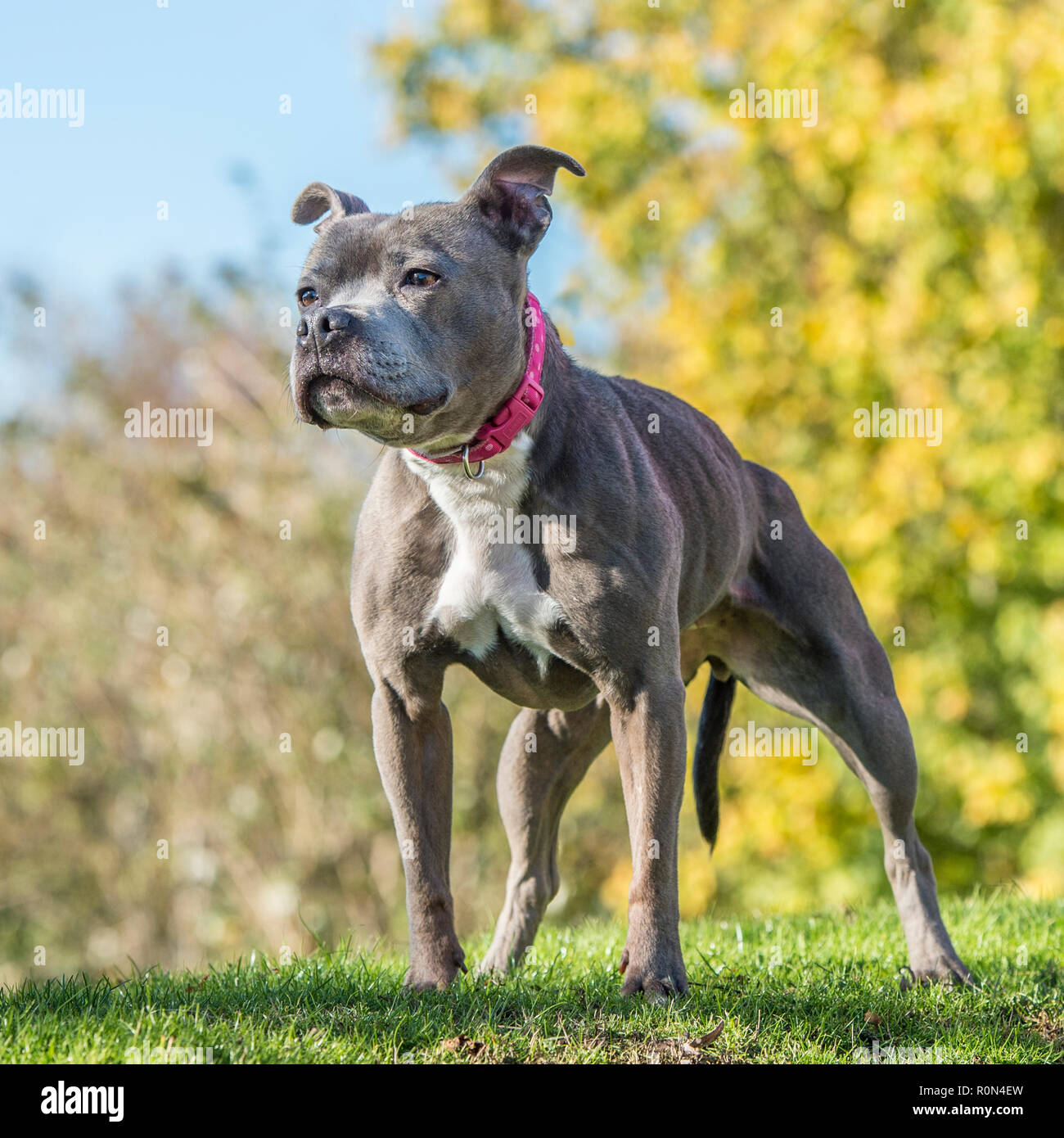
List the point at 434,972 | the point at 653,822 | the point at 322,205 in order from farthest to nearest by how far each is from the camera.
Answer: the point at 322,205
the point at 434,972
the point at 653,822

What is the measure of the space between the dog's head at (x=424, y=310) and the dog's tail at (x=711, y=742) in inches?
86.3

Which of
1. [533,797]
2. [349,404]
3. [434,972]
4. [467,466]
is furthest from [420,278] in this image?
[533,797]

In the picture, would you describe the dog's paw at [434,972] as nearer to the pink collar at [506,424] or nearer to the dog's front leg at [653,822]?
the dog's front leg at [653,822]

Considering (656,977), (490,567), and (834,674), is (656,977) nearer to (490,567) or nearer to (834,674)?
(490,567)

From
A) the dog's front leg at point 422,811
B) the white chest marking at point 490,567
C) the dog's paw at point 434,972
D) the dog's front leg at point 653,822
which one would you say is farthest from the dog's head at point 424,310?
the dog's paw at point 434,972

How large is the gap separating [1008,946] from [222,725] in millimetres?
7449

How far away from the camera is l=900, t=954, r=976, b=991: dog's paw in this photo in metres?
5.23

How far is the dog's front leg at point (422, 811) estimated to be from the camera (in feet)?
15.4

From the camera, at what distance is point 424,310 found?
4.31 metres

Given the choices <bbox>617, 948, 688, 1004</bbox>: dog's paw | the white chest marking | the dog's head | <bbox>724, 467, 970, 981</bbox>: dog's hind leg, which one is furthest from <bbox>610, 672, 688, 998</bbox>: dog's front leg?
<bbox>724, 467, 970, 981</bbox>: dog's hind leg

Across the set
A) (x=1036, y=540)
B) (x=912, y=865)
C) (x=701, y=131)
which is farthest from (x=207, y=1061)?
(x=701, y=131)

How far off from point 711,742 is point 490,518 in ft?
6.65
